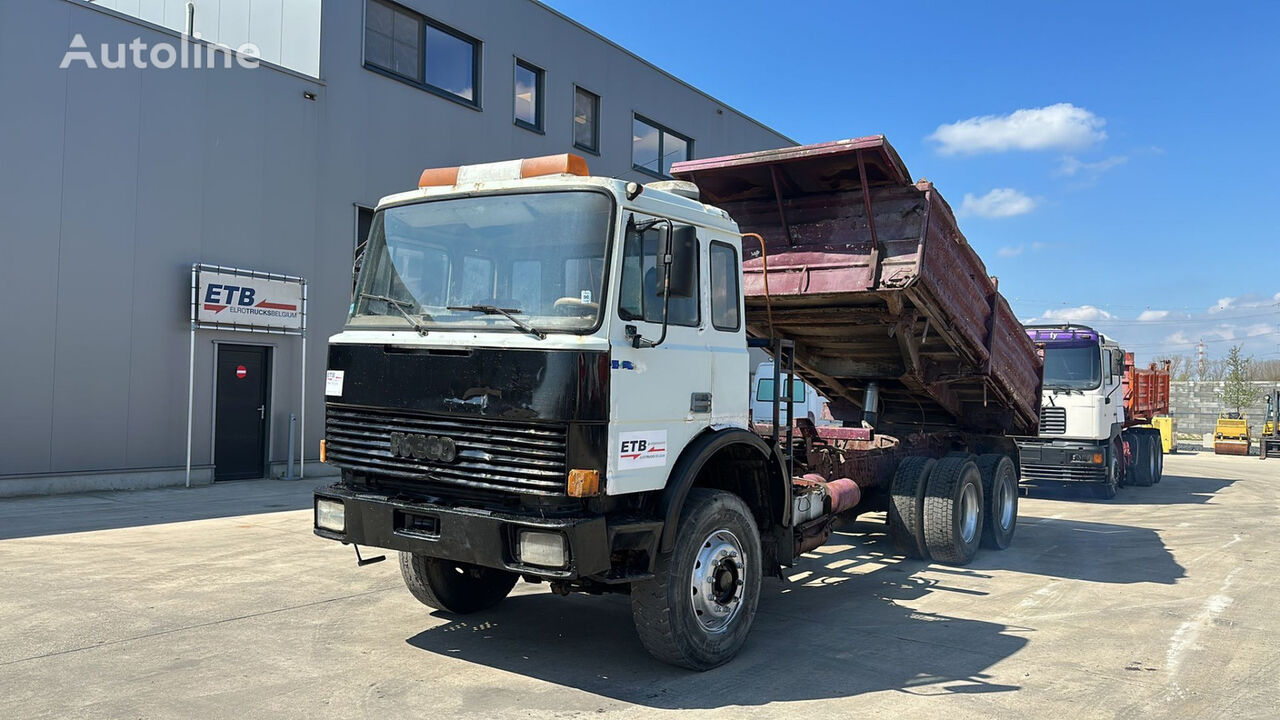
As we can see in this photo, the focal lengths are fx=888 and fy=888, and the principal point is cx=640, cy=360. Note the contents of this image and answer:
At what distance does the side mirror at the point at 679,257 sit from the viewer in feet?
15.9

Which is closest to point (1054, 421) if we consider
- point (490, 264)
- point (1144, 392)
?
point (1144, 392)

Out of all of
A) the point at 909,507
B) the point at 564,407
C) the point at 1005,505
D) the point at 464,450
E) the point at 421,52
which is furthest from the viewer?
the point at 421,52

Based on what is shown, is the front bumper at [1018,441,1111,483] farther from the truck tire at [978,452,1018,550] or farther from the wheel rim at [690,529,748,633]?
the wheel rim at [690,529,748,633]

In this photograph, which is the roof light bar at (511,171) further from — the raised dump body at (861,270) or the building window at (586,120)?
the building window at (586,120)

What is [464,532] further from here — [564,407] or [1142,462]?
[1142,462]

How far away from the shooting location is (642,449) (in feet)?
15.7

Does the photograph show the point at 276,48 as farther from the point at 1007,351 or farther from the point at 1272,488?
the point at 1272,488

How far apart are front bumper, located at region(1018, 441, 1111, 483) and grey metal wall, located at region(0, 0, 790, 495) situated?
1164cm

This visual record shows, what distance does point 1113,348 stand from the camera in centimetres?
1517

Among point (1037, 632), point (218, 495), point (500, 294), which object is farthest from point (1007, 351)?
point (218, 495)

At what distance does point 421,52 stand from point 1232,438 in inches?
1148

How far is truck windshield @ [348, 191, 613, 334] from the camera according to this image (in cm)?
468

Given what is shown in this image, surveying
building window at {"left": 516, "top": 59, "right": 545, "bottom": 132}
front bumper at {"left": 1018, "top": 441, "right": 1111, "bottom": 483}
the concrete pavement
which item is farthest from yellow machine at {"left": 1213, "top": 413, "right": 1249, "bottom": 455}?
building window at {"left": 516, "top": 59, "right": 545, "bottom": 132}

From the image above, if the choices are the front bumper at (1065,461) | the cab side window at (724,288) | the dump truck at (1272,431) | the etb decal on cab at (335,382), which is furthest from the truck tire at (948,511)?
the dump truck at (1272,431)
